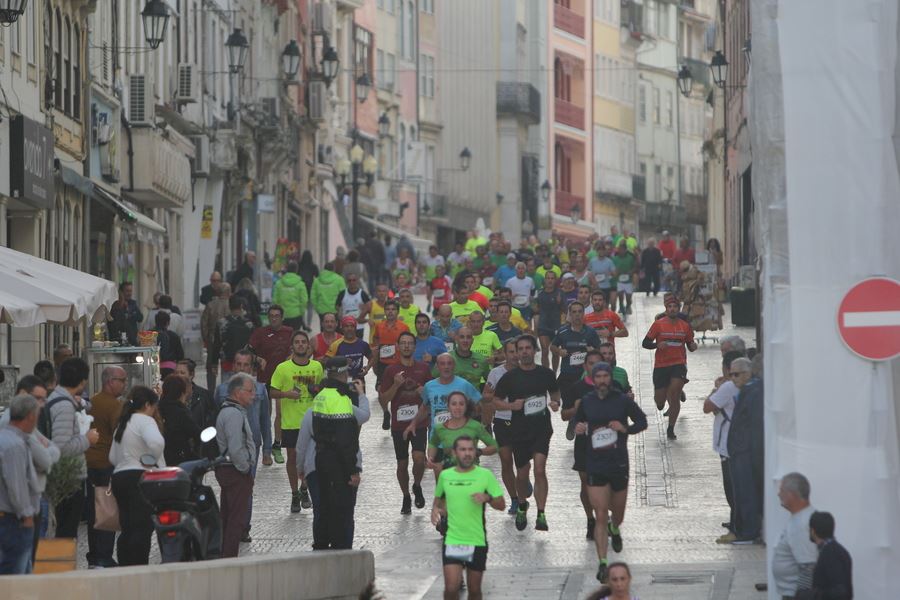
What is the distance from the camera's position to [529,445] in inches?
817

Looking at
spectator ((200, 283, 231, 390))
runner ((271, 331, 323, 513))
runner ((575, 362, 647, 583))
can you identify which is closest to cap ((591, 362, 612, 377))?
runner ((575, 362, 647, 583))

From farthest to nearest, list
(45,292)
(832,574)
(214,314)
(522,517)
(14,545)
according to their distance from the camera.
A: (214,314)
(522,517)
(45,292)
(14,545)
(832,574)

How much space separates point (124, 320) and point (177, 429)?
12319 mm

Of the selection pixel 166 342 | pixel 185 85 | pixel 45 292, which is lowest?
pixel 166 342

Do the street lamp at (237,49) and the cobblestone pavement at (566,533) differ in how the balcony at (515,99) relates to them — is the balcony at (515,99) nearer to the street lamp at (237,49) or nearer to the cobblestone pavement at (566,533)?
the street lamp at (237,49)

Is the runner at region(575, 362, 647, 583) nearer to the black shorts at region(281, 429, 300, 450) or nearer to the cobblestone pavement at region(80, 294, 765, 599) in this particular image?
the cobblestone pavement at region(80, 294, 765, 599)

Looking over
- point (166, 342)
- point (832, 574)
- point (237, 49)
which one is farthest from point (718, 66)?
point (832, 574)

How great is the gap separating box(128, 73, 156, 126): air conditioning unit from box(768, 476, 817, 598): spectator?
26027 mm

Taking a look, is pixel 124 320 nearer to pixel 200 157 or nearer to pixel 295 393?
pixel 295 393

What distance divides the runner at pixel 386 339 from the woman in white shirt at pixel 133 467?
9.92m

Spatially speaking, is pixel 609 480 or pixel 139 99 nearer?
pixel 609 480

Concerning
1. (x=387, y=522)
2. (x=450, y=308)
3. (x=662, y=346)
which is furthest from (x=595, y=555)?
(x=450, y=308)

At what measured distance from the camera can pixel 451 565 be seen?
1614cm

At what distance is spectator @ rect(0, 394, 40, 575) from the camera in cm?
1473
